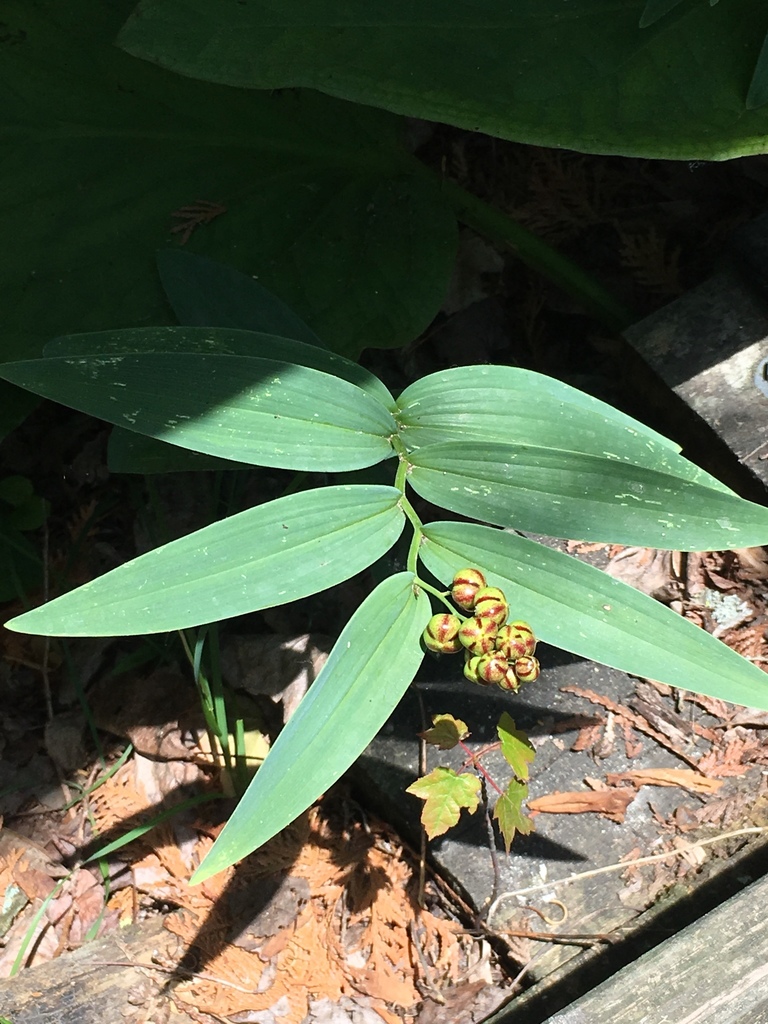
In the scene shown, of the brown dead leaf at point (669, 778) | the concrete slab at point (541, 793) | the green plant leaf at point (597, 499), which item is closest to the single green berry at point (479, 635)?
the green plant leaf at point (597, 499)

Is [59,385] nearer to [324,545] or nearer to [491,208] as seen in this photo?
[324,545]

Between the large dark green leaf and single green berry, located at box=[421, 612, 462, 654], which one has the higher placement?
the large dark green leaf

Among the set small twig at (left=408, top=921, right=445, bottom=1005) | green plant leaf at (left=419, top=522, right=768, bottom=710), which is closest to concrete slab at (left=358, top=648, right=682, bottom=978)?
small twig at (left=408, top=921, right=445, bottom=1005)

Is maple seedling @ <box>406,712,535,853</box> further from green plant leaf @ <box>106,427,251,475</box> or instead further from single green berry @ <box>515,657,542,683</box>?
green plant leaf @ <box>106,427,251,475</box>

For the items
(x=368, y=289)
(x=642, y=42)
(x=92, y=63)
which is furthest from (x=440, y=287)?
(x=92, y=63)

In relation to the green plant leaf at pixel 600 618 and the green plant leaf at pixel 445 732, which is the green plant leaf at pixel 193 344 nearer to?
the green plant leaf at pixel 600 618

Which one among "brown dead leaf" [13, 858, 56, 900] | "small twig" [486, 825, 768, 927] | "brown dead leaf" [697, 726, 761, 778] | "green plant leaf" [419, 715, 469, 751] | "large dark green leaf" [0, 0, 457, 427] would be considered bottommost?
"brown dead leaf" [13, 858, 56, 900]
